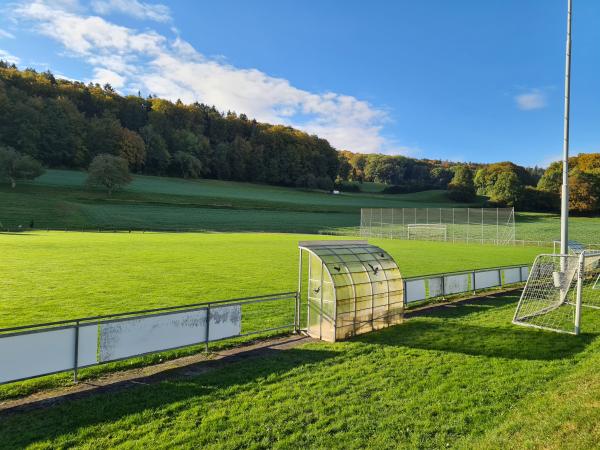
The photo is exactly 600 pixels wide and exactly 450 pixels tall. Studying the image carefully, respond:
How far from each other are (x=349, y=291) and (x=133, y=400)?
5.18m

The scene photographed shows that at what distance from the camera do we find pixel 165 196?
79.6m

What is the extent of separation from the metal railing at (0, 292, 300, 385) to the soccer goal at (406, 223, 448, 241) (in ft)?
141

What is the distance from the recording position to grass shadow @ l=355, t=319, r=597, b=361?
9.09 meters

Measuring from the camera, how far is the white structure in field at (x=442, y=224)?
160 feet

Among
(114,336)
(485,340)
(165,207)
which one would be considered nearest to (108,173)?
(165,207)

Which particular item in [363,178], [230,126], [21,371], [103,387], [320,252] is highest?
[230,126]

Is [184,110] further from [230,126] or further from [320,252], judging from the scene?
[320,252]

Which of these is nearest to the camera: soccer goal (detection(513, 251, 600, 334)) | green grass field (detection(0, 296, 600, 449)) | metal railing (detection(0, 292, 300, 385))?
green grass field (detection(0, 296, 600, 449))

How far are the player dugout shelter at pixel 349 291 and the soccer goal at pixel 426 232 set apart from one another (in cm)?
3964

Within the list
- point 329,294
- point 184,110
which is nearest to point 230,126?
point 184,110

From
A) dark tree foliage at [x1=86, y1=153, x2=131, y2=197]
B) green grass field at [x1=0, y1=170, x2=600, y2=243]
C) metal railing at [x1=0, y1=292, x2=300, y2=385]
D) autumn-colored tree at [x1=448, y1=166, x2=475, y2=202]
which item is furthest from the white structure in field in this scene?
autumn-colored tree at [x1=448, y1=166, x2=475, y2=202]

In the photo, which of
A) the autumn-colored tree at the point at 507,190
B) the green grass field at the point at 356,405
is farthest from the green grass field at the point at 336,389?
the autumn-colored tree at the point at 507,190

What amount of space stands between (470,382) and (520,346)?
9.34ft

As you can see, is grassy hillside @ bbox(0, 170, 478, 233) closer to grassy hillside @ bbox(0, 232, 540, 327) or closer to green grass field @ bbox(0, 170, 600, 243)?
green grass field @ bbox(0, 170, 600, 243)
